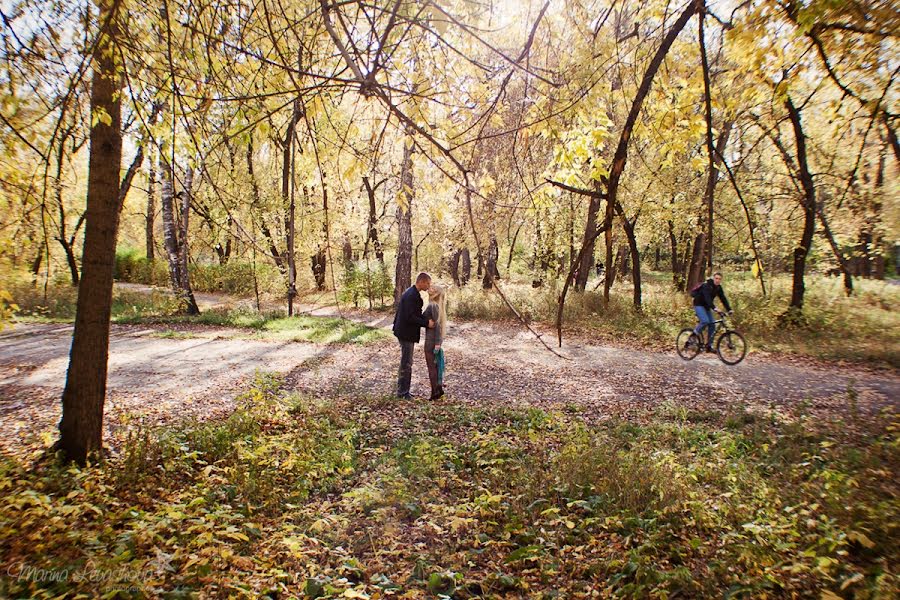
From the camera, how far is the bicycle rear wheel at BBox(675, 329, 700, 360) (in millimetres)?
11680

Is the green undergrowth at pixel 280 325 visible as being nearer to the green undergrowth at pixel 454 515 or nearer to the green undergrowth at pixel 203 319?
the green undergrowth at pixel 203 319

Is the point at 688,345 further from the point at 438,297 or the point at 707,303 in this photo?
the point at 438,297

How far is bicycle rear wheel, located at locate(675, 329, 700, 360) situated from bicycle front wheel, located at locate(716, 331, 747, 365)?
0.49 metres

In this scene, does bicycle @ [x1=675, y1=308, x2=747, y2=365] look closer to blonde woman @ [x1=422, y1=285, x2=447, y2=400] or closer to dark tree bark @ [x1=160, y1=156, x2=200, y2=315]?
blonde woman @ [x1=422, y1=285, x2=447, y2=400]

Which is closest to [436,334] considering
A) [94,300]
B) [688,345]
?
[94,300]

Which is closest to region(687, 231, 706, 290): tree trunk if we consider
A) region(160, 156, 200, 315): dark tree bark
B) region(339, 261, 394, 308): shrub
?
region(339, 261, 394, 308): shrub

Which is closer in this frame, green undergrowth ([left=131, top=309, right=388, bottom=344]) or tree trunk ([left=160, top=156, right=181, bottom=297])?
green undergrowth ([left=131, top=309, right=388, bottom=344])

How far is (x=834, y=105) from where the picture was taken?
12.5 ft

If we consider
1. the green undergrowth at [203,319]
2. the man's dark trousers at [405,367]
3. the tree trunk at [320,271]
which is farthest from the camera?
the tree trunk at [320,271]

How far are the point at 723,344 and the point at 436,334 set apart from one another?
7.45 meters

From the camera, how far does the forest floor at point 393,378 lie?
296 inches

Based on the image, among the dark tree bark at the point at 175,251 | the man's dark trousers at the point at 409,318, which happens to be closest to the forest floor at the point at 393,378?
the man's dark trousers at the point at 409,318

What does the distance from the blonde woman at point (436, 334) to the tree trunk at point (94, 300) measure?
4.35 meters

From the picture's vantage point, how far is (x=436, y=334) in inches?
319
